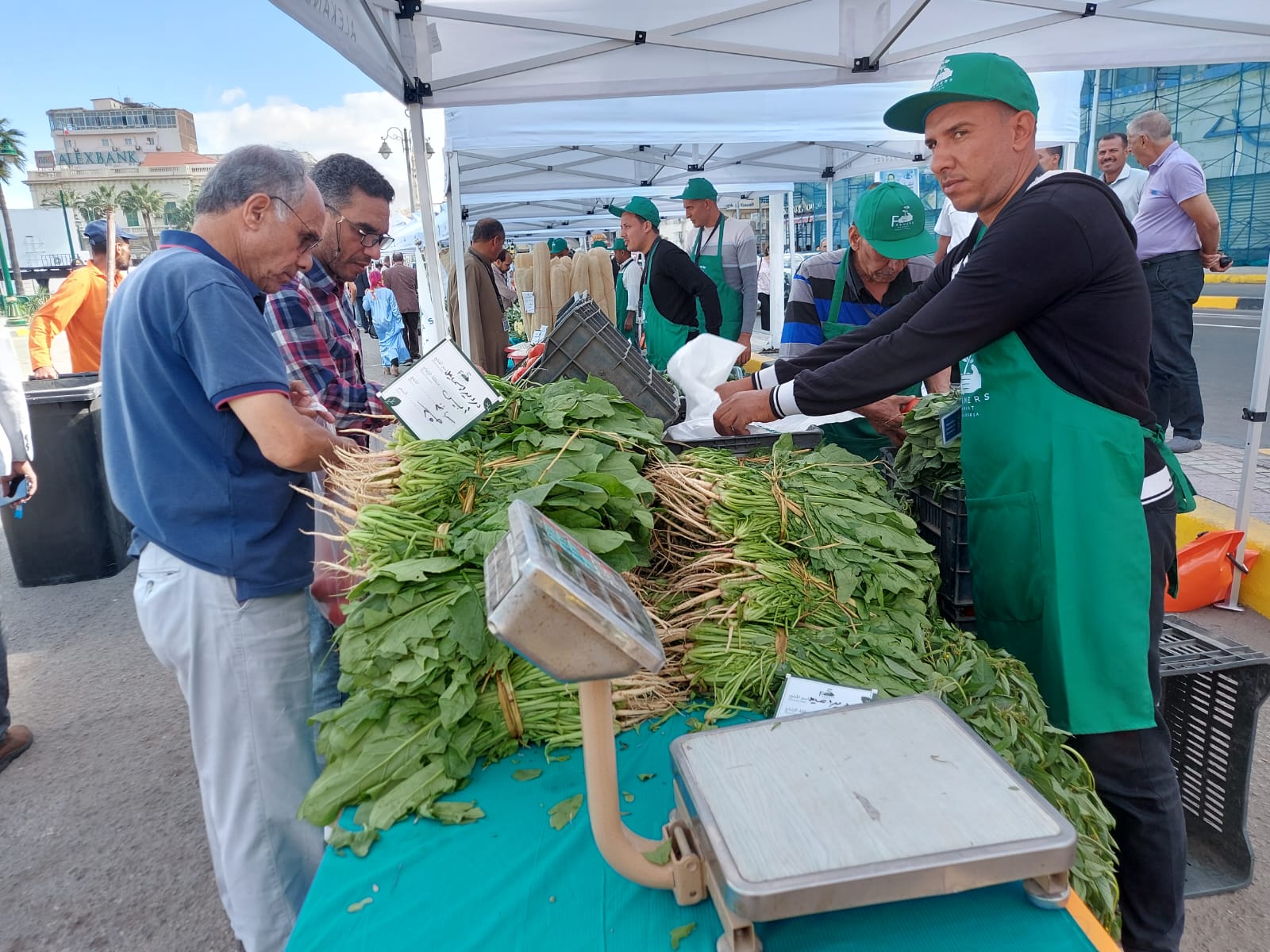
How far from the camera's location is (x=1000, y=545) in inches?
81.9

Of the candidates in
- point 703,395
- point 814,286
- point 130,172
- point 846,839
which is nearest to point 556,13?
point 814,286

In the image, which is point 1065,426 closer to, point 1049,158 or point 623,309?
point 1049,158

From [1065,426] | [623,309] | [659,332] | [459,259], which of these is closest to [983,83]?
[1065,426]

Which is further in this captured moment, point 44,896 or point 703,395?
point 703,395

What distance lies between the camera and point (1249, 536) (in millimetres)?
4395

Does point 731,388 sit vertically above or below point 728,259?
below

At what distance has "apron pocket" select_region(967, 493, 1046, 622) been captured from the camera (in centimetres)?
199

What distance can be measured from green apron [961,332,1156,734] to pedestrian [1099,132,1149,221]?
18.2ft

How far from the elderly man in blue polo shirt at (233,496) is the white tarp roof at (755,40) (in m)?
2.15

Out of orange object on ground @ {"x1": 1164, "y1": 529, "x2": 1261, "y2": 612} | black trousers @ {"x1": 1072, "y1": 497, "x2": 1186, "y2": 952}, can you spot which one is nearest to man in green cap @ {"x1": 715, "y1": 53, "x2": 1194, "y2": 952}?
black trousers @ {"x1": 1072, "y1": 497, "x2": 1186, "y2": 952}

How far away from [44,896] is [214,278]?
7.65 feet

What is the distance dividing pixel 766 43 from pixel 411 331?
12.7 metres

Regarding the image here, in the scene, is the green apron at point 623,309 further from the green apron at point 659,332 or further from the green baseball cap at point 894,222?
the green baseball cap at point 894,222

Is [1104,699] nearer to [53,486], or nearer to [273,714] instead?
[273,714]
